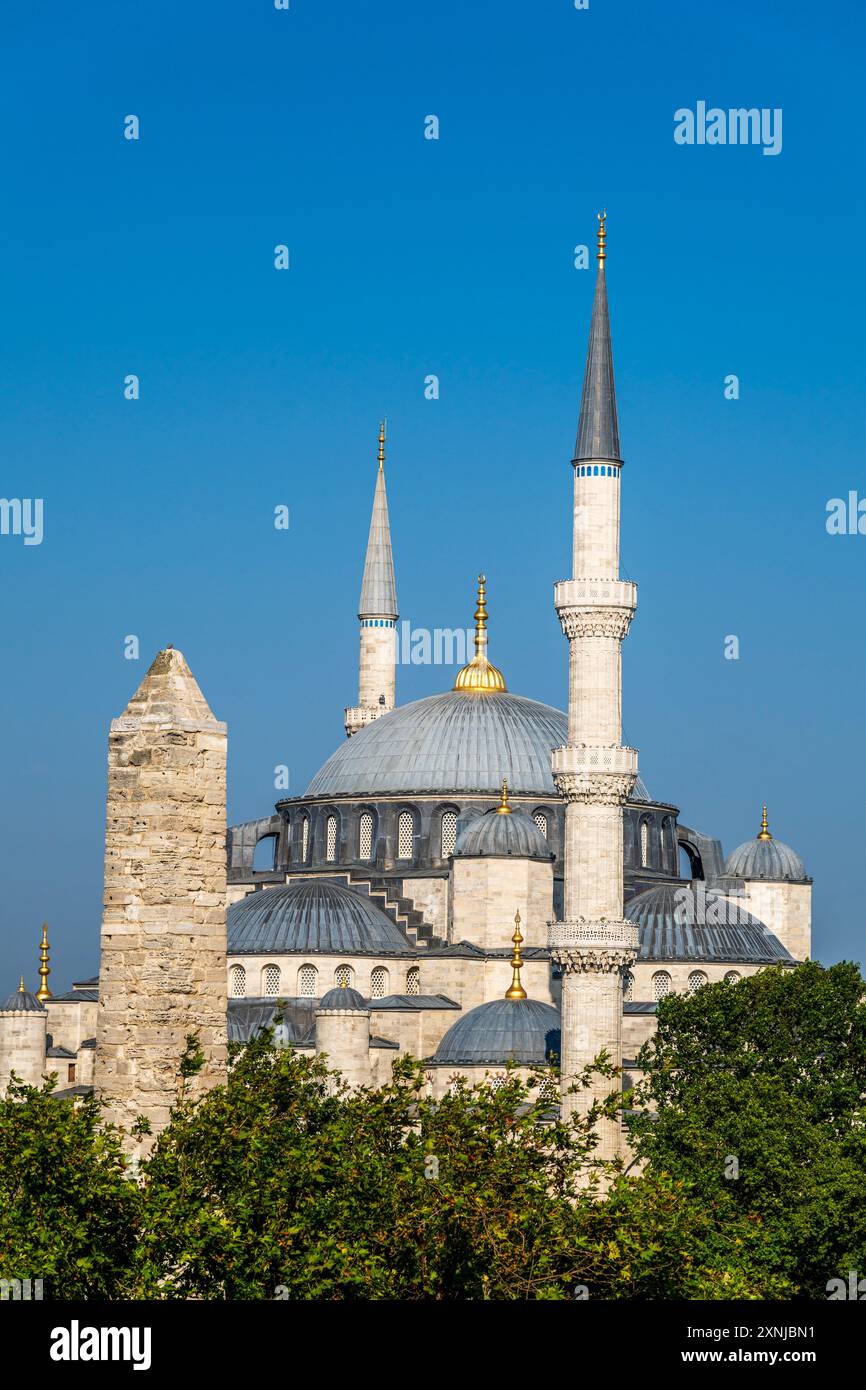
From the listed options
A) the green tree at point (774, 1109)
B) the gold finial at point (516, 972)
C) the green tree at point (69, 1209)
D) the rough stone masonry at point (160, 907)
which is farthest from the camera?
the gold finial at point (516, 972)

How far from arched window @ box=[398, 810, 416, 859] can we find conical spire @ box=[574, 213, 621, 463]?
63.5ft

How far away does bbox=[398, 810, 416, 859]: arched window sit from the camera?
67125mm

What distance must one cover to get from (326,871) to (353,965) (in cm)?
686

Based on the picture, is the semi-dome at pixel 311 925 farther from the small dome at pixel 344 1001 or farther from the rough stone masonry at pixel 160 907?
the rough stone masonry at pixel 160 907

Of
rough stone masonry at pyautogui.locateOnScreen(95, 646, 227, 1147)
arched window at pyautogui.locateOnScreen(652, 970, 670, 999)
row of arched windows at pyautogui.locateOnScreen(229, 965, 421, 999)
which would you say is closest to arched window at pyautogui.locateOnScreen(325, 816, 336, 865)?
row of arched windows at pyautogui.locateOnScreen(229, 965, 421, 999)

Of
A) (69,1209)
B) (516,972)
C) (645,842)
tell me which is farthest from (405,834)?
(69,1209)

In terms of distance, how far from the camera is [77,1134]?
67.5ft

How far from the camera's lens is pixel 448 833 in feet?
220

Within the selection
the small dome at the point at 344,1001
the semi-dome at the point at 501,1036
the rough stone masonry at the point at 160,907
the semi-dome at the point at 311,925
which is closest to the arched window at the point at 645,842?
the semi-dome at the point at 311,925

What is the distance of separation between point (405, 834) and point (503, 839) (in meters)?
6.29

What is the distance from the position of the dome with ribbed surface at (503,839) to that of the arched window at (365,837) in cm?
565

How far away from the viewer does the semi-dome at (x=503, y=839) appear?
6125 cm

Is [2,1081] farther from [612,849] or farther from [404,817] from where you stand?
[404,817]
